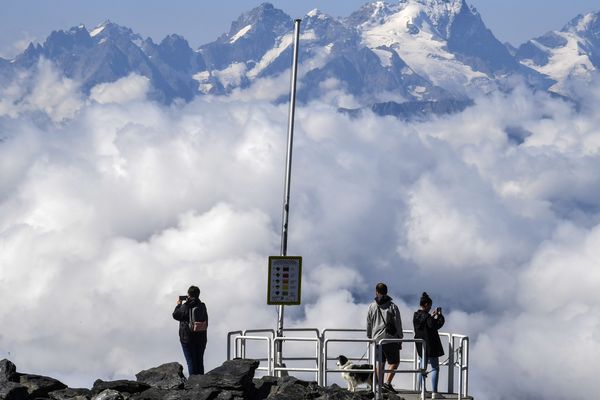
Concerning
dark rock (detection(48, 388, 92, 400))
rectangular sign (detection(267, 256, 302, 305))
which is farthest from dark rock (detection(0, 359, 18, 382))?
rectangular sign (detection(267, 256, 302, 305))

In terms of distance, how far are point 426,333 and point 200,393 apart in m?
4.82

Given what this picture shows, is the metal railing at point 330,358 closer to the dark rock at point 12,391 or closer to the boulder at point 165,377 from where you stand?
the boulder at point 165,377

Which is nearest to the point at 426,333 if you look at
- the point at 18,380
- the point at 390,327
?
the point at 390,327

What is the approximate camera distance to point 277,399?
23.7 metres

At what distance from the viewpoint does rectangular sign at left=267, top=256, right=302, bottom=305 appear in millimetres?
28578

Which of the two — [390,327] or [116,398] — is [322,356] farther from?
[116,398]

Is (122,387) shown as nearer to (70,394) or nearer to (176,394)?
(70,394)

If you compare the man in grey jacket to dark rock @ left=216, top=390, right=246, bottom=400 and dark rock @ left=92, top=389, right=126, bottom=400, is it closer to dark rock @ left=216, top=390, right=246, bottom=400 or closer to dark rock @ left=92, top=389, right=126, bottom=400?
dark rock @ left=216, top=390, right=246, bottom=400

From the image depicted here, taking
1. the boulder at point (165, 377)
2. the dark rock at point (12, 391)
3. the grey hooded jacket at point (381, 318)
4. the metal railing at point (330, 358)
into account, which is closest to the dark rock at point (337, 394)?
the metal railing at point (330, 358)

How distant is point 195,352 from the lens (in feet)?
92.3

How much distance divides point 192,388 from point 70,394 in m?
2.45

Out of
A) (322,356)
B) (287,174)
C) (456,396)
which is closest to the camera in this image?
(322,356)

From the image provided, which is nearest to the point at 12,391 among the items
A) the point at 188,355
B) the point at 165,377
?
the point at 165,377

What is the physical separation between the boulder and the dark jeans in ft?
3.17
